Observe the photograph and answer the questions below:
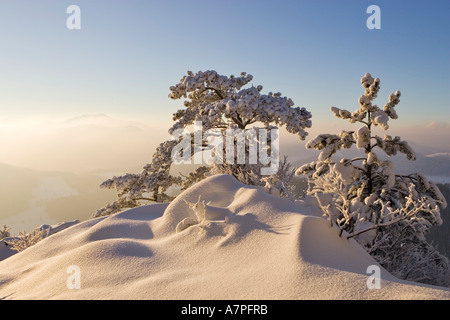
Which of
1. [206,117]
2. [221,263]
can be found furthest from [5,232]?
[221,263]

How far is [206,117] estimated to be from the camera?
13438 mm

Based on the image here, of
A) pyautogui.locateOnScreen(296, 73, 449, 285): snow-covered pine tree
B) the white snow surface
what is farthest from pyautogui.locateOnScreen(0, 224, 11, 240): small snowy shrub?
pyautogui.locateOnScreen(296, 73, 449, 285): snow-covered pine tree

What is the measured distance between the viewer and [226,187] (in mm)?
6391

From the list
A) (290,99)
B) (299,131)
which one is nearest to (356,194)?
(299,131)

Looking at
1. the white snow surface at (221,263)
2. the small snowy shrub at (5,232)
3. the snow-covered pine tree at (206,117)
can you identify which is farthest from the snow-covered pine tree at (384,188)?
the small snowy shrub at (5,232)

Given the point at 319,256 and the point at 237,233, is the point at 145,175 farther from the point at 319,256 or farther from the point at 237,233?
the point at 319,256

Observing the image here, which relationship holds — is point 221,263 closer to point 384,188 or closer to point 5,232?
point 384,188

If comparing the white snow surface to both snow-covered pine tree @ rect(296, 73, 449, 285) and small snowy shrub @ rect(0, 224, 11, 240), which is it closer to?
snow-covered pine tree @ rect(296, 73, 449, 285)

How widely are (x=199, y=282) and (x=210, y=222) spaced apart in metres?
1.52

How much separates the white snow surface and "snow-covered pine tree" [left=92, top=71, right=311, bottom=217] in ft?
23.0

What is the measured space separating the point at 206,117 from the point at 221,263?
10.1 m

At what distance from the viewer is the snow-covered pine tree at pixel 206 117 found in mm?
13188

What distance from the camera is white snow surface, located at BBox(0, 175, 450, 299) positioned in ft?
9.94

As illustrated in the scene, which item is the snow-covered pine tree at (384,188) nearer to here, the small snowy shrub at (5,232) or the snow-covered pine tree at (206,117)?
the snow-covered pine tree at (206,117)
